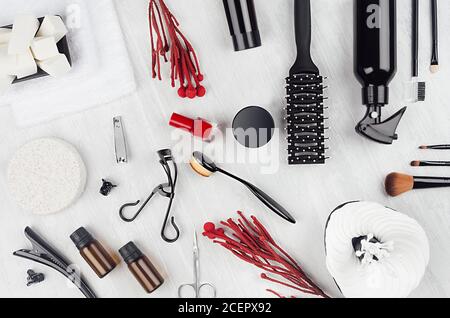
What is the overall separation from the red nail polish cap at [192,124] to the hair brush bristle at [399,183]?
1.15 ft

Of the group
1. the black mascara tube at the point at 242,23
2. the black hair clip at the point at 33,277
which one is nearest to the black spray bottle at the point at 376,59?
the black mascara tube at the point at 242,23

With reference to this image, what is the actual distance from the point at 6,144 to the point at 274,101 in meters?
0.53

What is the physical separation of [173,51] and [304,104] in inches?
10.3

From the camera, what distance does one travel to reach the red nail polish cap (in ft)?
2.84

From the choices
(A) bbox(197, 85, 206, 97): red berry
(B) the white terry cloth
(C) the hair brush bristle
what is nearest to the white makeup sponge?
(C) the hair brush bristle

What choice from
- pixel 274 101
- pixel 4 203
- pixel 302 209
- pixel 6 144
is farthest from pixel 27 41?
pixel 302 209

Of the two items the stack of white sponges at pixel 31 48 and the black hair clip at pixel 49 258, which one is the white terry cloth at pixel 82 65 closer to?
the stack of white sponges at pixel 31 48

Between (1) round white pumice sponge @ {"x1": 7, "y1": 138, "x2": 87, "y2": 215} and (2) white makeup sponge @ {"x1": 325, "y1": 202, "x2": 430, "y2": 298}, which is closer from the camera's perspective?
(2) white makeup sponge @ {"x1": 325, "y1": 202, "x2": 430, "y2": 298}

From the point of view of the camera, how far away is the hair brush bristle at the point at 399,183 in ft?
2.80

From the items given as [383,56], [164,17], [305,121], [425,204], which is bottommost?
[425,204]

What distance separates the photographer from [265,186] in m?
0.89

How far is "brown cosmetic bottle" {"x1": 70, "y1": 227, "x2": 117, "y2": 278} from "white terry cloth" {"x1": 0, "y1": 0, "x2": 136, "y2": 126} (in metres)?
0.24

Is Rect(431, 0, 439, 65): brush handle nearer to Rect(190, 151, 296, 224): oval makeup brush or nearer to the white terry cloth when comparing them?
Rect(190, 151, 296, 224): oval makeup brush
